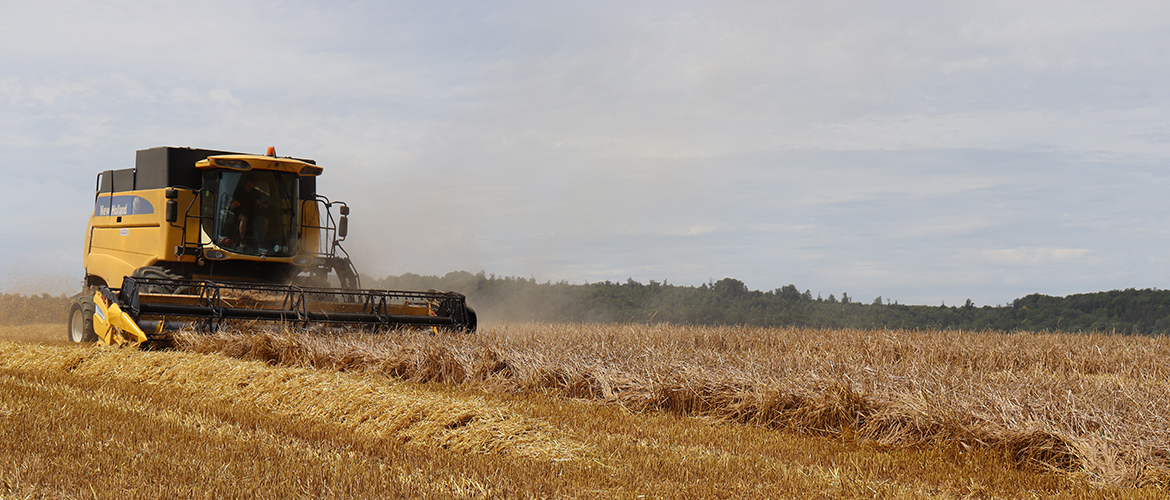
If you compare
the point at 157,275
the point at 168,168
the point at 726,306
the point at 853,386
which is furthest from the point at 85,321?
the point at 726,306

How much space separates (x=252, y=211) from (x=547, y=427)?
25.9ft

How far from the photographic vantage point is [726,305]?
109 feet

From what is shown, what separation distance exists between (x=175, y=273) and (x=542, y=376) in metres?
6.56

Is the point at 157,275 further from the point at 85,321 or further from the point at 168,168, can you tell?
the point at 168,168

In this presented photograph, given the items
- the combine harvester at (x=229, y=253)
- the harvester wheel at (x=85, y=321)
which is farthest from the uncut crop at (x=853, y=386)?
the harvester wheel at (x=85, y=321)

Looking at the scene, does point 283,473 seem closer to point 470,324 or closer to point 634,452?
point 634,452

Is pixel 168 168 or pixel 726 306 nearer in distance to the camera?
pixel 168 168

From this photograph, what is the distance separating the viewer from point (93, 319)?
10.9 meters

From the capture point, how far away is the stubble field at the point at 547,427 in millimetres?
4367

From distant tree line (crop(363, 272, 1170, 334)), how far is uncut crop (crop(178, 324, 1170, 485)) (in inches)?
571

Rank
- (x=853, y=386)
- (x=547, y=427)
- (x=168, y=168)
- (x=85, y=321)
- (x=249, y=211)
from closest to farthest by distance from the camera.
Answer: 1. (x=547, y=427)
2. (x=853, y=386)
3. (x=85, y=321)
4. (x=168, y=168)
5. (x=249, y=211)

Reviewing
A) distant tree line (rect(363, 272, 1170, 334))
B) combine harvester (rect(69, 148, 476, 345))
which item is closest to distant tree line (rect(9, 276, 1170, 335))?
distant tree line (rect(363, 272, 1170, 334))

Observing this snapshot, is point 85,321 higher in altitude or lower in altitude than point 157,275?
lower

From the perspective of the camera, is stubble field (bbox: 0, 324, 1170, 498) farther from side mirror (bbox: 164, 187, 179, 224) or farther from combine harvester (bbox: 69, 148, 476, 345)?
side mirror (bbox: 164, 187, 179, 224)
